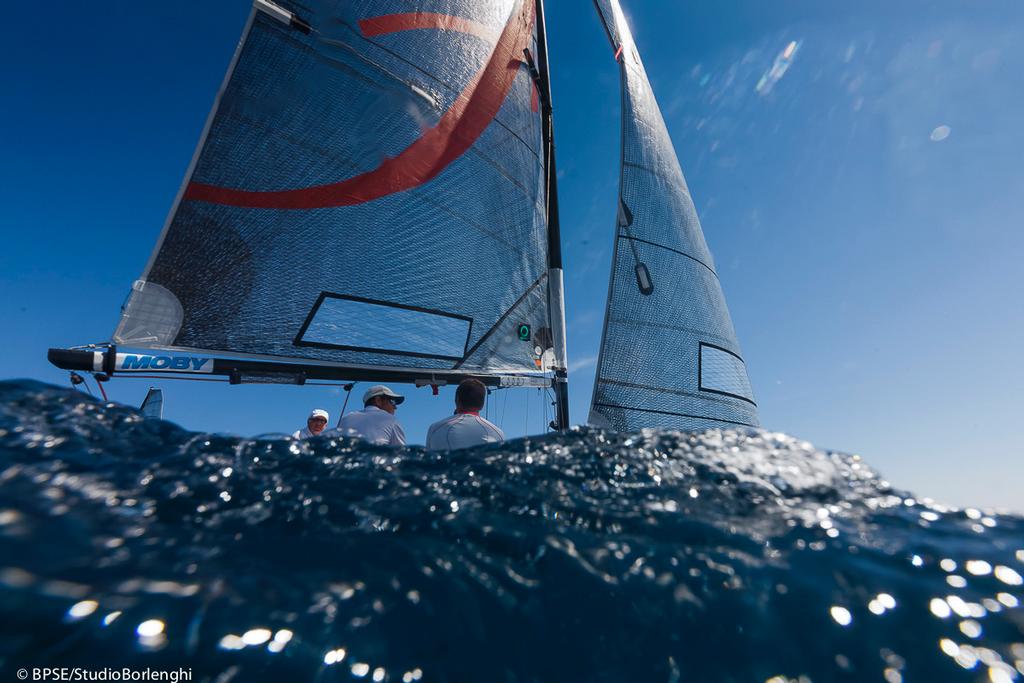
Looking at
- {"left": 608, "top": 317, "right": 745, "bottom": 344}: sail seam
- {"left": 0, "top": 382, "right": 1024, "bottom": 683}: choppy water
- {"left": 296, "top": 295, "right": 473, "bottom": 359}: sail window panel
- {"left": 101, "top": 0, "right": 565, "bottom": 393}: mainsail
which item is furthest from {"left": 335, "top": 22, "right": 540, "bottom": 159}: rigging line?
{"left": 0, "top": 382, "right": 1024, "bottom": 683}: choppy water

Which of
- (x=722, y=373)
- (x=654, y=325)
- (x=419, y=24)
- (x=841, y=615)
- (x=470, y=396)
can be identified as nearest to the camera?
(x=841, y=615)

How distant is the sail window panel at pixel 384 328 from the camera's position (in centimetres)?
469

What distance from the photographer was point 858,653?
815 mm

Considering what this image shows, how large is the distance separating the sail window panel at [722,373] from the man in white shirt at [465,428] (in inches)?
158

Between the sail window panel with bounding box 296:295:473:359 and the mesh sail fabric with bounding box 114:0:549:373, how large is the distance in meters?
0.02

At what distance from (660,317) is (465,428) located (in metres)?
4.12

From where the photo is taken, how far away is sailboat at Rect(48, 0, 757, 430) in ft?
13.9

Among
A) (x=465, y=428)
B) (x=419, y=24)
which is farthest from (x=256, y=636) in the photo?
(x=419, y=24)

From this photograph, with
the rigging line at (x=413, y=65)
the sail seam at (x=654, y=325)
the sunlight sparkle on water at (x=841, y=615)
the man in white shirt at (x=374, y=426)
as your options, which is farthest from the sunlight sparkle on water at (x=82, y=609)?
the rigging line at (x=413, y=65)

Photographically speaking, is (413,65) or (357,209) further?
(413,65)

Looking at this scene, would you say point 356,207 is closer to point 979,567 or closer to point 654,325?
point 654,325

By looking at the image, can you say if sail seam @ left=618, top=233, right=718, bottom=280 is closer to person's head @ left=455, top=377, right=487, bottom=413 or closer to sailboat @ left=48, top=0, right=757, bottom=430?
sailboat @ left=48, top=0, right=757, bottom=430

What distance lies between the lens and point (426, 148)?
5473mm

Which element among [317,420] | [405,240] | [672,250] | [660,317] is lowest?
[317,420]
